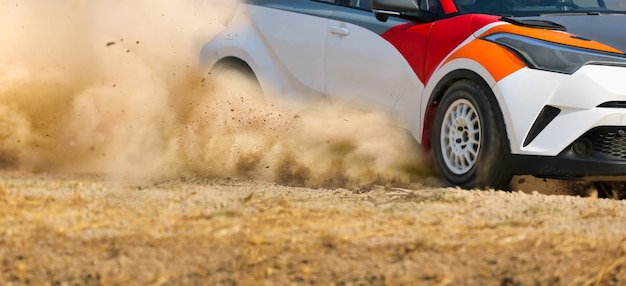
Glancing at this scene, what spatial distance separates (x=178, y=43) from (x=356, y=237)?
5383 mm

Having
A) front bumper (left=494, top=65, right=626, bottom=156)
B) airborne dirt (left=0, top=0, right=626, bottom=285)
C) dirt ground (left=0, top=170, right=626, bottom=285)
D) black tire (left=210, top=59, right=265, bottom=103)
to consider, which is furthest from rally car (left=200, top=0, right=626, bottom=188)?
dirt ground (left=0, top=170, right=626, bottom=285)

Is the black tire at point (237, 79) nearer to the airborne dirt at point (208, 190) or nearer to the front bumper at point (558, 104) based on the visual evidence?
the airborne dirt at point (208, 190)

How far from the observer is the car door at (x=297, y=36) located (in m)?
8.32

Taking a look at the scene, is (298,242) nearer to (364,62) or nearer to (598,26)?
(598,26)

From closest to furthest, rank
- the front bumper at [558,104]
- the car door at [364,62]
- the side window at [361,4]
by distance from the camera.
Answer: the front bumper at [558,104]
the car door at [364,62]
the side window at [361,4]

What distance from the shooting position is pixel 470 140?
23.1 feet

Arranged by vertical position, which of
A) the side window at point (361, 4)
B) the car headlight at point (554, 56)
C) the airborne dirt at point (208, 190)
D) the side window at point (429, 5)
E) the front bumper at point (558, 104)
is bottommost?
the airborne dirt at point (208, 190)

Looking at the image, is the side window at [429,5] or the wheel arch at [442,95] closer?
the wheel arch at [442,95]

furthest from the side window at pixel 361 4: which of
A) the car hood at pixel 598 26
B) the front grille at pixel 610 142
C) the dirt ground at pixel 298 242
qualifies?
the dirt ground at pixel 298 242

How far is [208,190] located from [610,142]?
6.90 feet

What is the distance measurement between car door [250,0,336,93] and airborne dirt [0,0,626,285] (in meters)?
0.24

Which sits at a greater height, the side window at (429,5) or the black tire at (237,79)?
the side window at (429,5)

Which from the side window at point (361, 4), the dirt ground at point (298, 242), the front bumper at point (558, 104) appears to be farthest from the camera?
the side window at point (361, 4)

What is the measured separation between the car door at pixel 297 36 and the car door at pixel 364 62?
0.34 feet
